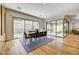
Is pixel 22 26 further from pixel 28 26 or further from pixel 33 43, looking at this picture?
pixel 33 43

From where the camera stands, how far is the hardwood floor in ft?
6.16

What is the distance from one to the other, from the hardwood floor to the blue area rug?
0.22 feet

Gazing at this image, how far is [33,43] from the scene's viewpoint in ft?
6.56

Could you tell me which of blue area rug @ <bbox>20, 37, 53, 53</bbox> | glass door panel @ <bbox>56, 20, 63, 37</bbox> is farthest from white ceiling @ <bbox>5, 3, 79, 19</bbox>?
blue area rug @ <bbox>20, 37, 53, 53</bbox>

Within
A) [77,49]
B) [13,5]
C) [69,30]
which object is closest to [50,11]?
[69,30]

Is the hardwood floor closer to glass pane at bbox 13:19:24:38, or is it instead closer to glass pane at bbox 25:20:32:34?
glass pane at bbox 13:19:24:38

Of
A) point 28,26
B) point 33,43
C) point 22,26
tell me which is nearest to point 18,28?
point 22,26

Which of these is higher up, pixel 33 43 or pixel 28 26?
pixel 28 26

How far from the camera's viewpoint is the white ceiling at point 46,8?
6.23ft

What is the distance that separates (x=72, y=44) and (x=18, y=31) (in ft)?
3.96

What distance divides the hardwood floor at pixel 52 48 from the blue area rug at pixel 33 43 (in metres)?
0.07

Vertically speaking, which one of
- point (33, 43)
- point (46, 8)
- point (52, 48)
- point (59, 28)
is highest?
point (46, 8)

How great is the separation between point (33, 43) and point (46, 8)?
2.72ft

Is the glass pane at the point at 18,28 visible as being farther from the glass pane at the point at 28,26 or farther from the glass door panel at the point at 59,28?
the glass door panel at the point at 59,28
